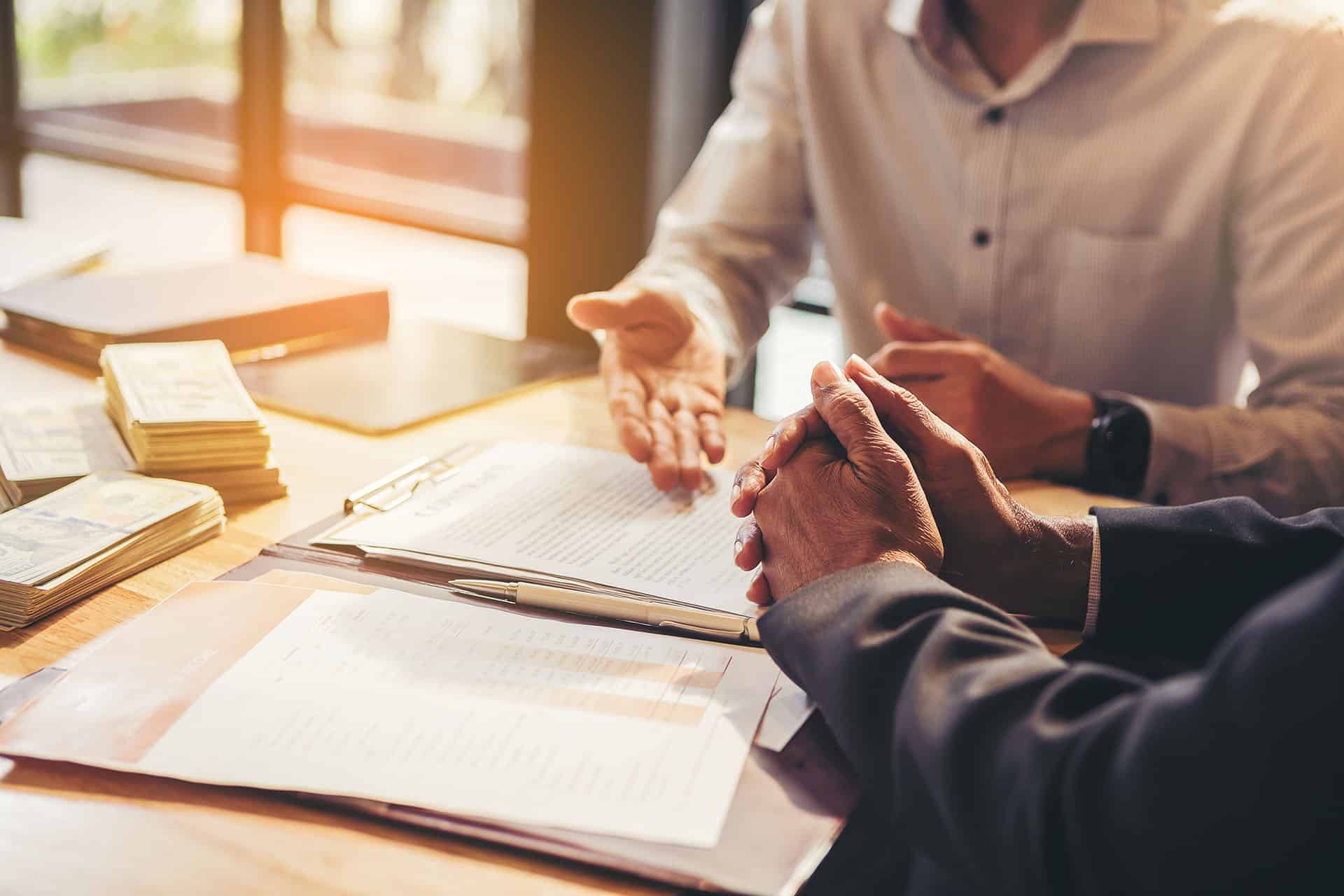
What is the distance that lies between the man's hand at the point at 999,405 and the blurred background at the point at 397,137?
0.70 metres

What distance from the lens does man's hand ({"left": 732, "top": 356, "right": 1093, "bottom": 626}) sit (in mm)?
867

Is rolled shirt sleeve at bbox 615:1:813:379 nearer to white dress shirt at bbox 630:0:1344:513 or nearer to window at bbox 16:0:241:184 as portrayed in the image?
white dress shirt at bbox 630:0:1344:513

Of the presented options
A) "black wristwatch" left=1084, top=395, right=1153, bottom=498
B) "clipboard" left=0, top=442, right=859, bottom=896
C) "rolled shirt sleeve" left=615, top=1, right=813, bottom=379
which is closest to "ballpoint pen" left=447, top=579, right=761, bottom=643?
"clipboard" left=0, top=442, right=859, bottom=896

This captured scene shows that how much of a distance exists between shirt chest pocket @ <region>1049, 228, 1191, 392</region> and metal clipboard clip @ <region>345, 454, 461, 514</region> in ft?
3.08

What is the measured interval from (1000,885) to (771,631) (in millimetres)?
A: 201

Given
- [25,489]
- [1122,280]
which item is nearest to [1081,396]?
[1122,280]

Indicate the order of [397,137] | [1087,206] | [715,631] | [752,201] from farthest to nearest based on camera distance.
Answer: [397,137] < [752,201] < [1087,206] < [715,631]

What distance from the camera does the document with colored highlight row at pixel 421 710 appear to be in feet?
2.01

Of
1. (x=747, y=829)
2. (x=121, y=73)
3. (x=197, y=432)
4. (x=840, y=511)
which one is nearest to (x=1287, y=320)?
(x=840, y=511)

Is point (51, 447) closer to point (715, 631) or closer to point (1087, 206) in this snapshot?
point (715, 631)

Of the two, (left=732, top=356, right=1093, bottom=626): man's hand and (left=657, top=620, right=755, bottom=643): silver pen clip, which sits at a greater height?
(left=732, top=356, right=1093, bottom=626): man's hand

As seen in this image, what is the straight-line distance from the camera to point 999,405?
1.22 m

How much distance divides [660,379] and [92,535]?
2.02 feet

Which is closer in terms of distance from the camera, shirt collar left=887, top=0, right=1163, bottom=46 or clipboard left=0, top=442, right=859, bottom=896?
clipboard left=0, top=442, right=859, bottom=896
